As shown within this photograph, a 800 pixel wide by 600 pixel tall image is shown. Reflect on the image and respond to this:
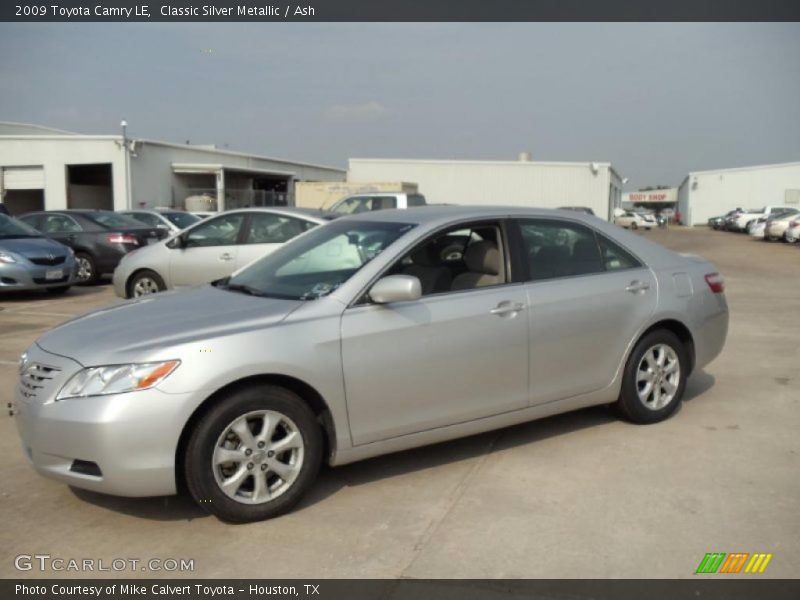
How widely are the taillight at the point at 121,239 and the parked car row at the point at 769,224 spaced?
82.5ft

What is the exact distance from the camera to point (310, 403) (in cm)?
393

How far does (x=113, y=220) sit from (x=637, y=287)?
512 inches

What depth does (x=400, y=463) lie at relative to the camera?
4559 millimetres

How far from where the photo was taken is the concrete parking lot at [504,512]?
3350mm

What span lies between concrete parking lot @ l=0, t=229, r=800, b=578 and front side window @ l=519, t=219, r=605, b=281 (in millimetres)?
1139

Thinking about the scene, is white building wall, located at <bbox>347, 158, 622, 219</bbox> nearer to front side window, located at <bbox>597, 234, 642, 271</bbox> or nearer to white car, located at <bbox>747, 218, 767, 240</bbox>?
white car, located at <bbox>747, 218, 767, 240</bbox>

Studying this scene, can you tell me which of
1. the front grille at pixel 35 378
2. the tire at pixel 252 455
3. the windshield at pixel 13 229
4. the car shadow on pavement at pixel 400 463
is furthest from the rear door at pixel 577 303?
the windshield at pixel 13 229

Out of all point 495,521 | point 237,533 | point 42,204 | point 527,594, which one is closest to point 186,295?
point 237,533

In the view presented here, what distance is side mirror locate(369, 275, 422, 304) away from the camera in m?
3.95

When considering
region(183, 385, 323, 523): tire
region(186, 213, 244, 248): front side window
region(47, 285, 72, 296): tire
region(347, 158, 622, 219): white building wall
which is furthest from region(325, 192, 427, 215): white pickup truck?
region(347, 158, 622, 219): white building wall

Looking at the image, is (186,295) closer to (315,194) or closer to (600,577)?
(600,577)

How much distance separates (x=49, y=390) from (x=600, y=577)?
107 inches

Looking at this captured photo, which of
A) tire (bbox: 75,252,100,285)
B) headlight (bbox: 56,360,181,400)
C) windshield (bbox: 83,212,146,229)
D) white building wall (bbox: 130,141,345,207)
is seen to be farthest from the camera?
white building wall (bbox: 130,141,345,207)

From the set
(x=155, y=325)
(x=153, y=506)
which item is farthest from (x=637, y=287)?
(x=153, y=506)
